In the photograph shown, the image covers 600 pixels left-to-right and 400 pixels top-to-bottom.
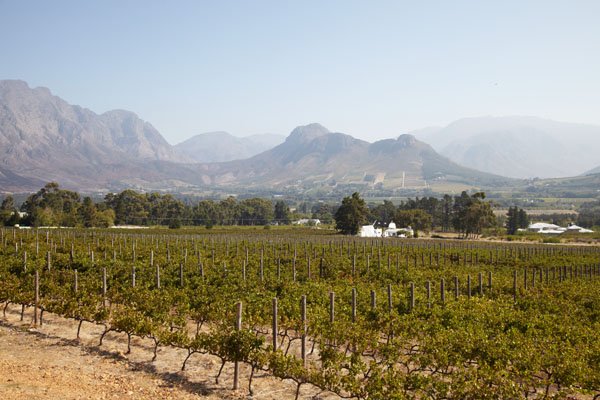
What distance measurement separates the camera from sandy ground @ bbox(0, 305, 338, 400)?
9.58 m

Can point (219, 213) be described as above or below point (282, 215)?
above

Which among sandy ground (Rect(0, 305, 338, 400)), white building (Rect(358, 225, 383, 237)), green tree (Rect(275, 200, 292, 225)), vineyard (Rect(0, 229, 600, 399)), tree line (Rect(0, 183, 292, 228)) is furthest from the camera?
green tree (Rect(275, 200, 292, 225))

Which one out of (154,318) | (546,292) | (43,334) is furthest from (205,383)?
(546,292)

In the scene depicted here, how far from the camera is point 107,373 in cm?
1069

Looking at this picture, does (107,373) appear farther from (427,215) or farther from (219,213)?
(219,213)

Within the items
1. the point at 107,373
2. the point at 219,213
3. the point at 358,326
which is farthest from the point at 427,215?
the point at 107,373

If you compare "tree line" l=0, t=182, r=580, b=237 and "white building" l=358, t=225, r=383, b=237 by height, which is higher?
"tree line" l=0, t=182, r=580, b=237

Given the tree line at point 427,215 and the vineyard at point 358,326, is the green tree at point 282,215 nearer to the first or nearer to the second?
the tree line at point 427,215

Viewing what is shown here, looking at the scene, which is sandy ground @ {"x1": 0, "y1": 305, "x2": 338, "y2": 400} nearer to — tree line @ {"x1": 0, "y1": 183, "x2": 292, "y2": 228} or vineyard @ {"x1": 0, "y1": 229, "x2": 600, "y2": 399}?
vineyard @ {"x1": 0, "y1": 229, "x2": 600, "y2": 399}

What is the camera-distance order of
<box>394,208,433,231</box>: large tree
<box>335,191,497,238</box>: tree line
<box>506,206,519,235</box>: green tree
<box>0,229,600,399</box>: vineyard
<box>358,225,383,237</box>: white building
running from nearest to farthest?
<box>0,229,600,399</box>: vineyard, <box>335,191,497,238</box>: tree line, <box>358,225,383,237</box>: white building, <box>394,208,433,231</box>: large tree, <box>506,206,519,235</box>: green tree

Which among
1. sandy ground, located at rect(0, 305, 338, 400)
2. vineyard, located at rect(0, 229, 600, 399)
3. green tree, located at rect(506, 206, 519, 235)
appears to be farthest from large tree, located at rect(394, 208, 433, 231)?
sandy ground, located at rect(0, 305, 338, 400)

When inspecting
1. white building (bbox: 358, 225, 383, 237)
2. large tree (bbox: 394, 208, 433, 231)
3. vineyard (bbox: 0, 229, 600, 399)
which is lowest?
white building (bbox: 358, 225, 383, 237)

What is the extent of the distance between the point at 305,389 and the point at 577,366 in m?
5.59

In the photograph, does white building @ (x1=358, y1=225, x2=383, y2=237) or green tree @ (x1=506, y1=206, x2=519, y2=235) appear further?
green tree @ (x1=506, y1=206, x2=519, y2=235)
